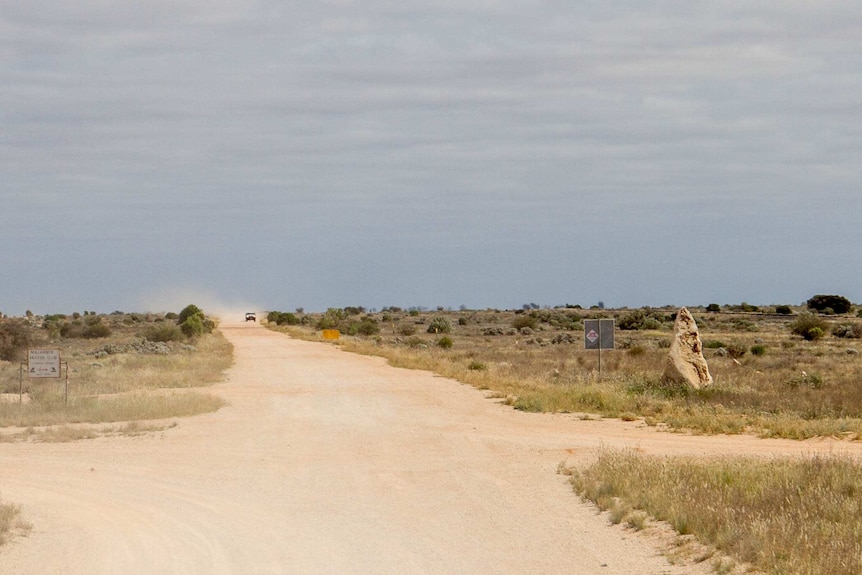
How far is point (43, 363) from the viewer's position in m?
24.2

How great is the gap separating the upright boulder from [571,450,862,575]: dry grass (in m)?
11.3

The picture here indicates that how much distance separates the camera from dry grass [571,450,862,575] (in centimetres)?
950

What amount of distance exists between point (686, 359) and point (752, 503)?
53.1 feet

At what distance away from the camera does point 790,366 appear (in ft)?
131

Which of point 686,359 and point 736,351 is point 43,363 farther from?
point 736,351

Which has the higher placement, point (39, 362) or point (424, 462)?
point (39, 362)

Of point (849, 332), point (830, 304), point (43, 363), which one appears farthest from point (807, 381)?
point (830, 304)

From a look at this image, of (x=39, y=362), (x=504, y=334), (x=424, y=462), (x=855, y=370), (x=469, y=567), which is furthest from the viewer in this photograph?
(x=504, y=334)

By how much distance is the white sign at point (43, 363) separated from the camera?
949 inches

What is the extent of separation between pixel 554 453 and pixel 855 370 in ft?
76.1

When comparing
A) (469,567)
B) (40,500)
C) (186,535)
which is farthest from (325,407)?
(469,567)

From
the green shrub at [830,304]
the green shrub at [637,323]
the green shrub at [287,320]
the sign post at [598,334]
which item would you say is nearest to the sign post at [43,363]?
the sign post at [598,334]

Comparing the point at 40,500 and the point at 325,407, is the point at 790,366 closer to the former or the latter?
the point at 325,407

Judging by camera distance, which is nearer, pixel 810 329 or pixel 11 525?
pixel 11 525
